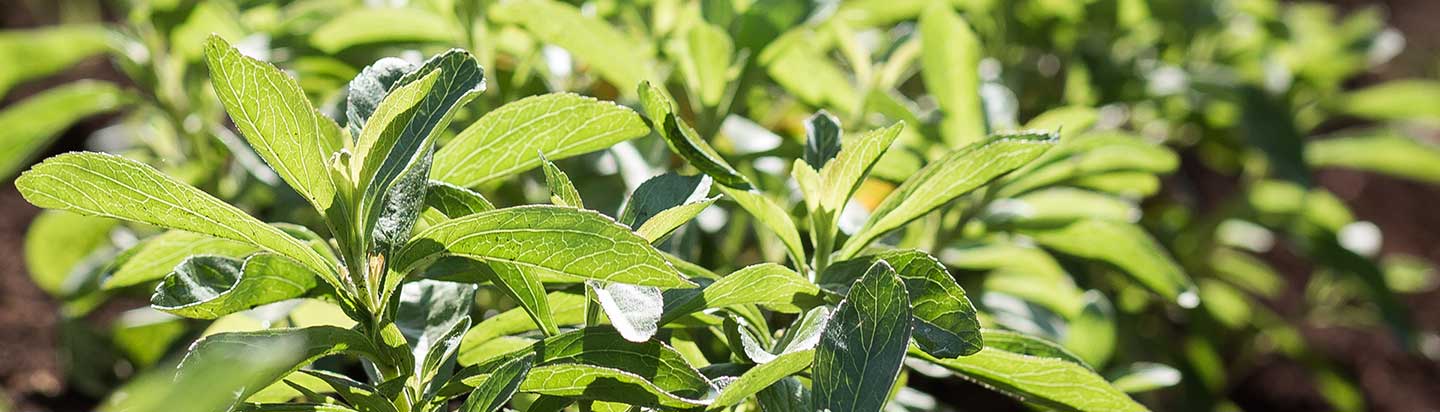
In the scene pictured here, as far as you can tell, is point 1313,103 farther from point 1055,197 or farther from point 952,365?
point 952,365

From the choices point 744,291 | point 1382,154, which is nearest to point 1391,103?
point 1382,154

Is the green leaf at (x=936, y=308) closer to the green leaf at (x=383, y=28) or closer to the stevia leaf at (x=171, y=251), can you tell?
the stevia leaf at (x=171, y=251)

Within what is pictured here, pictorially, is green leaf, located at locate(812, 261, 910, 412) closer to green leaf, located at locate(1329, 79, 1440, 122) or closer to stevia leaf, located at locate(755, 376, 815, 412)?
stevia leaf, located at locate(755, 376, 815, 412)

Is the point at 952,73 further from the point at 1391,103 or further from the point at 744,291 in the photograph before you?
the point at 1391,103

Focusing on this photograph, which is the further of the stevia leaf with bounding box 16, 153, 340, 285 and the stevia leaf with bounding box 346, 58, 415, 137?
the stevia leaf with bounding box 346, 58, 415, 137

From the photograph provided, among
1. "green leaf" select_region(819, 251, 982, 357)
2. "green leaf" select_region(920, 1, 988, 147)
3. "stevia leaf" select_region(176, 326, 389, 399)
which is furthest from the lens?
"green leaf" select_region(920, 1, 988, 147)

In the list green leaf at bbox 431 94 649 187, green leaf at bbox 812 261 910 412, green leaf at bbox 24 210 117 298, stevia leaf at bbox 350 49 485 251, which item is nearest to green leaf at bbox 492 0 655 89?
green leaf at bbox 431 94 649 187

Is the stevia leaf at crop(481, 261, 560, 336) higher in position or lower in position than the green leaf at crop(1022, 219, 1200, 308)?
lower
